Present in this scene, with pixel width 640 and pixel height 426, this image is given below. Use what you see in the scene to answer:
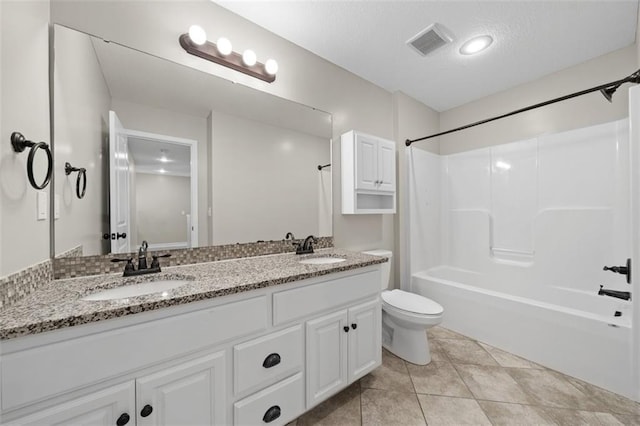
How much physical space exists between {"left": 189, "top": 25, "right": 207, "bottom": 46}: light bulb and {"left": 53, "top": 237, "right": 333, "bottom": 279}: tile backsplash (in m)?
1.24

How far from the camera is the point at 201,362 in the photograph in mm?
943

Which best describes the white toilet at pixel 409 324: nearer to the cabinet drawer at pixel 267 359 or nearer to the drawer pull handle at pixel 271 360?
the cabinet drawer at pixel 267 359

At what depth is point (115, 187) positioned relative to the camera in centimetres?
129

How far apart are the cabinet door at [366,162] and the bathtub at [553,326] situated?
121cm

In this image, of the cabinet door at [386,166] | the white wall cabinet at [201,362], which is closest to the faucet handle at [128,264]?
the white wall cabinet at [201,362]

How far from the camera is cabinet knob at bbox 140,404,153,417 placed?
83 cm

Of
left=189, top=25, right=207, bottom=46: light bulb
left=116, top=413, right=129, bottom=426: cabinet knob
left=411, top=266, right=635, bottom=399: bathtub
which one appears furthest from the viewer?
left=411, top=266, right=635, bottom=399: bathtub

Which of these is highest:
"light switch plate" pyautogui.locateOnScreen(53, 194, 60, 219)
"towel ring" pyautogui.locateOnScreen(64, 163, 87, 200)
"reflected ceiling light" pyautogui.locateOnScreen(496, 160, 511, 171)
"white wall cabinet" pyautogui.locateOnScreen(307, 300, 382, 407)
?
"reflected ceiling light" pyautogui.locateOnScreen(496, 160, 511, 171)

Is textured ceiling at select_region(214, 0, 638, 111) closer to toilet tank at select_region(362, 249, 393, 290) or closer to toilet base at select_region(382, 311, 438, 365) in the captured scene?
toilet tank at select_region(362, 249, 393, 290)

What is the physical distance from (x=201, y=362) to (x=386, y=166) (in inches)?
81.0

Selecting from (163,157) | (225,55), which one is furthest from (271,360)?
(225,55)

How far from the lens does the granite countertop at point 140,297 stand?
69cm

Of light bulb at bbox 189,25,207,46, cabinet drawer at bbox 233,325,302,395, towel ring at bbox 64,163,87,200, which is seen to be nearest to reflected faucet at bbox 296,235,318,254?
Answer: cabinet drawer at bbox 233,325,302,395

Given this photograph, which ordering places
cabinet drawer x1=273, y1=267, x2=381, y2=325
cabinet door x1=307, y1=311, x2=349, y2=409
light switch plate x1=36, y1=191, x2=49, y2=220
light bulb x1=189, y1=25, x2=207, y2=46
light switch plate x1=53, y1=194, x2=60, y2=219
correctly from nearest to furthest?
1. light switch plate x1=36, y1=191, x2=49, y2=220
2. light switch plate x1=53, y1=194, x2=60, y2=219
3. cabinet drawer x1=273, y1=267, x2=381, y2=325
4. cabinet door x1=307, y1=311, x2=349, y2=409
5. light bulb x1=189, y1=25, x2=207, y2=46
